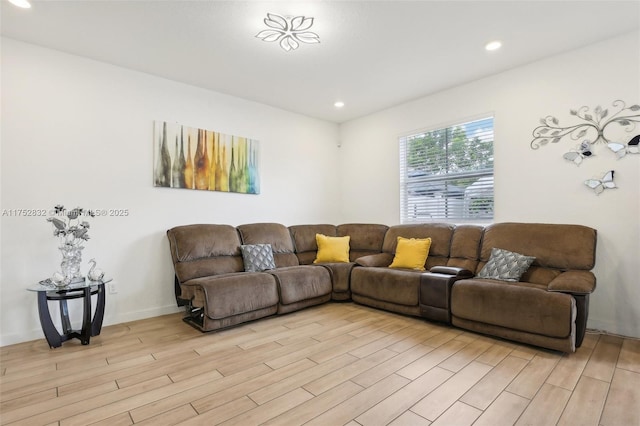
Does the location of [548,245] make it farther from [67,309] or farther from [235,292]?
[67,309]

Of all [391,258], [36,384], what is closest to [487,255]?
[391,258]

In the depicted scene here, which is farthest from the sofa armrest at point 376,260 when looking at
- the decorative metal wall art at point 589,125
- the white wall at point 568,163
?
the decorative metal wall art at point 589,125

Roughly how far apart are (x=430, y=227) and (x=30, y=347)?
424 centimetres

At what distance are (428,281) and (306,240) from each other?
1944mm

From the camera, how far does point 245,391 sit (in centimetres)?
195

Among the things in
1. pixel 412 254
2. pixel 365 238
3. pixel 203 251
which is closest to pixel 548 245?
pixel 412 254

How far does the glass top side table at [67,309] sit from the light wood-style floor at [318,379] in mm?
97

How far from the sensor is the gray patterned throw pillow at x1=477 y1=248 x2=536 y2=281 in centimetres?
303

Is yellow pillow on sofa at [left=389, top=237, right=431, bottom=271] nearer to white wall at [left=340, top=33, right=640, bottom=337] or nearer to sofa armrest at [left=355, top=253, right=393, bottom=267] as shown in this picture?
sofa armrest at [left=355, top=253, right=393, bottom=267]

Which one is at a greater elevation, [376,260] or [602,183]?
[602,183]

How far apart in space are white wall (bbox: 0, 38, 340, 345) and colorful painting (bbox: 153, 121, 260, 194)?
99mm

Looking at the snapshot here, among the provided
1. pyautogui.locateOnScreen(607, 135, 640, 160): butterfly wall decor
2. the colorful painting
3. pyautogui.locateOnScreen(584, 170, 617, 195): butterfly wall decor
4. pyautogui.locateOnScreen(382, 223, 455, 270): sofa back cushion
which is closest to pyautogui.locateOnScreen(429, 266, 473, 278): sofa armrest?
pyautogui.locateOnScreen(382, 223, 455, 270): sofa back cushion

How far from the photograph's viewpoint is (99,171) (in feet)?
10.6

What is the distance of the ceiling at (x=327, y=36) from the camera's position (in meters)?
2.47
